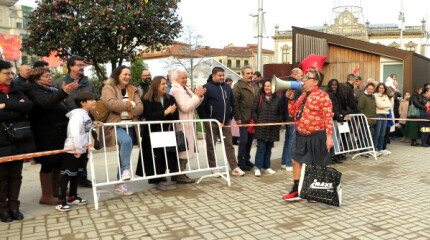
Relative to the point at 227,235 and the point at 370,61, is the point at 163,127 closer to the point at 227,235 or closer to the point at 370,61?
the point at 227,235

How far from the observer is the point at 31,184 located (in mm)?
6242

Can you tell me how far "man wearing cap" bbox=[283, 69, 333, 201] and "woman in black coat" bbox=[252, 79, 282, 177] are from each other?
5.31ft

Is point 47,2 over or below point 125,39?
over

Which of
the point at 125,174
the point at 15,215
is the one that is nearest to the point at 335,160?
the point at 125,174

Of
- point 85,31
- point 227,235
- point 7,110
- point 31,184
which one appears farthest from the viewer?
point 85,31

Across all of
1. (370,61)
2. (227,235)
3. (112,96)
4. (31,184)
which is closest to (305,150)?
(227,235)

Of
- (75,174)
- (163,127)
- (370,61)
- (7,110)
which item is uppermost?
(370,61)

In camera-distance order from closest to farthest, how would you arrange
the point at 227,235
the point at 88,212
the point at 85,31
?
the point at 227,235 < the point at 88,212 < the point at 85,31

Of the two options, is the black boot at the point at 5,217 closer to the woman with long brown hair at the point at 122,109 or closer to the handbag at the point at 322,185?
the woman with long brown hair at the point at 122,109

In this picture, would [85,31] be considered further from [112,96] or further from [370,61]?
[370,61]

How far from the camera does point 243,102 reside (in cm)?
726

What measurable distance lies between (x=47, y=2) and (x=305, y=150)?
12191 millimetres

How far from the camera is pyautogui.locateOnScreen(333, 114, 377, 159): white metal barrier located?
8.30 m

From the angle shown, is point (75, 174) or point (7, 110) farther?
point (75, 174)
